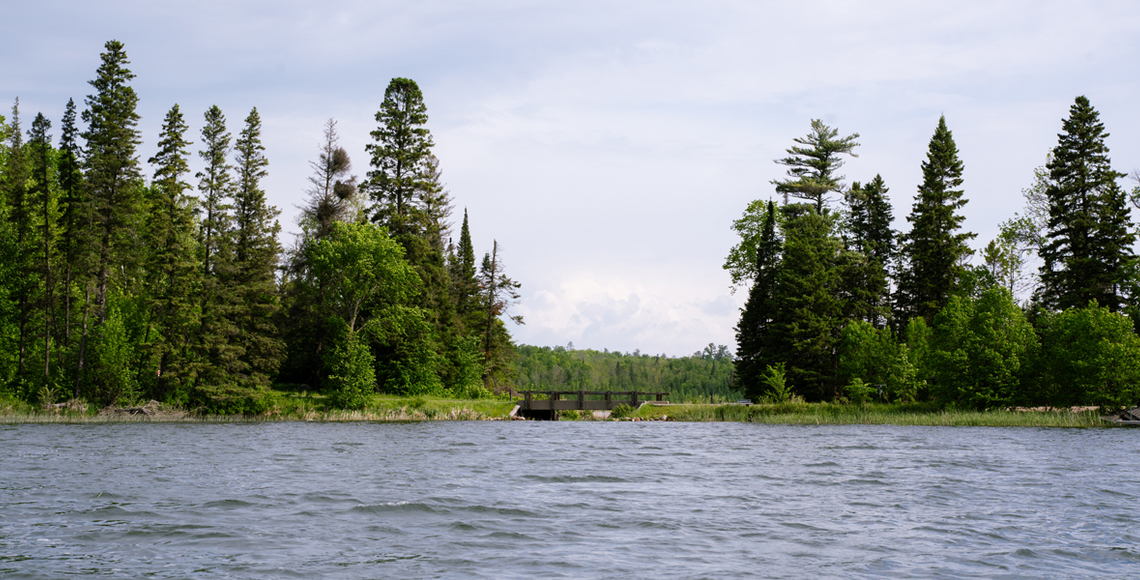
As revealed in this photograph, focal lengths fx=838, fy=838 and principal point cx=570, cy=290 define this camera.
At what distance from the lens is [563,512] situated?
13.5 meters

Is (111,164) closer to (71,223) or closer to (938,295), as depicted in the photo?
(71,223)

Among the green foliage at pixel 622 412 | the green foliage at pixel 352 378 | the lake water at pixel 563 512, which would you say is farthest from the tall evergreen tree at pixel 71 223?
the green foliage at pixel 622 412

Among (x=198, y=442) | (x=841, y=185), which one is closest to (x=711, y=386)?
(x=841, y=185)

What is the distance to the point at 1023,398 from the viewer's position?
44.0m

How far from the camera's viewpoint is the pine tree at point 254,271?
48.2 meters

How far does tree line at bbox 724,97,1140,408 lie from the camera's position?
43.7 m

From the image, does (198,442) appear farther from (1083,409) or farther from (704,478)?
(1083,409)

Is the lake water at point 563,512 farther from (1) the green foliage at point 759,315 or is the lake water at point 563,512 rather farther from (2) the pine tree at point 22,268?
(1) the green foliage at point 759,315

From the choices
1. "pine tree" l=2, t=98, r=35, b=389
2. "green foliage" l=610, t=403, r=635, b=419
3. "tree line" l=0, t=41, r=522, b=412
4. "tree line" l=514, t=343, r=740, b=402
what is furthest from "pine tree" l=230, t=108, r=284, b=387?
"tree line" l=514, t=343, r=740, b=402

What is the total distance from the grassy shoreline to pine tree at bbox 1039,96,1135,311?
44.7ft

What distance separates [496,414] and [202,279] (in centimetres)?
1817

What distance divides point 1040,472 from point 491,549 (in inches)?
573

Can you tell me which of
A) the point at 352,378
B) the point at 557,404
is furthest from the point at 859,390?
the point at 352,378

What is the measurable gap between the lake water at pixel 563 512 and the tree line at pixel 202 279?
20707 millimetres
